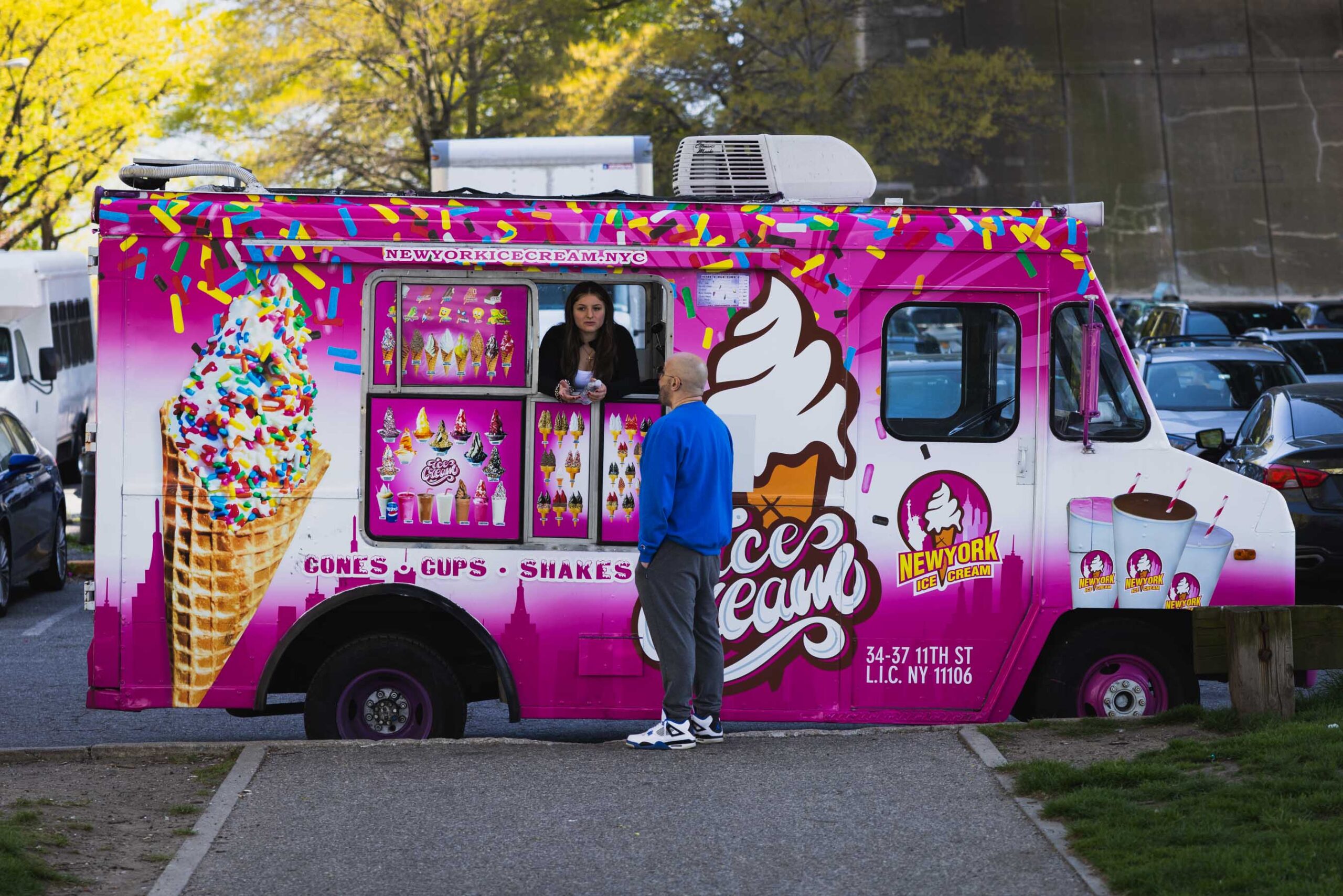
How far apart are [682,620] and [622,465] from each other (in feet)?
2.50

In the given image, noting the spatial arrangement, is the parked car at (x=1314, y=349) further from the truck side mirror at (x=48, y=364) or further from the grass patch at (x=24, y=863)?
the grass patch at (x=24, y=863)

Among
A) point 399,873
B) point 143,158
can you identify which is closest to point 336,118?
point 143,158

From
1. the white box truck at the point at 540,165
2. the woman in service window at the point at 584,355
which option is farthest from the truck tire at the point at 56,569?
the woman in service window at the point at 584,355

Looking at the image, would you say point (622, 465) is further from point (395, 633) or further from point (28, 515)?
point (28, 515)

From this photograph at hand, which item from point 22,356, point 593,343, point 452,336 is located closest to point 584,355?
point 593,343

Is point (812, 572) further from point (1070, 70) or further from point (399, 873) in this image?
point (1070, 70)

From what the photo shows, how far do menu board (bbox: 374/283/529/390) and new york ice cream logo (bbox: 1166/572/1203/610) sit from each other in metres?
3.05

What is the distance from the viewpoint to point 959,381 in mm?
7402

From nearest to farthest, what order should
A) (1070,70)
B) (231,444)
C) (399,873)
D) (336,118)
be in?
(399,873) < (231,444) < (336,118) < (1070,70)

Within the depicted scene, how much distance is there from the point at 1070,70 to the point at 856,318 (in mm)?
39586

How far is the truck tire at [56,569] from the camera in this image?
1329cm

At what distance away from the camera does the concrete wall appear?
43688 mm

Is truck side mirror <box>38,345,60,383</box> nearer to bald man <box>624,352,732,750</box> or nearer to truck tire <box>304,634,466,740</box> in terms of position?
truck tire <box>304,634,466,740</box>

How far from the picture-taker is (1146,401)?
7.39 m
